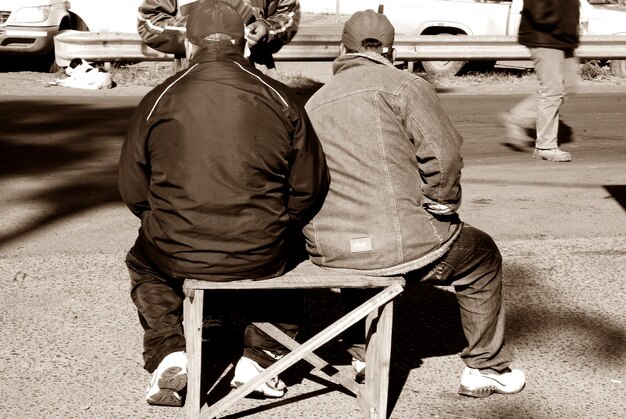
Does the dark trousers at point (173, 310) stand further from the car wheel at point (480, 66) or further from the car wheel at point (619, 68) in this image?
the car wheel at point (619, 68)

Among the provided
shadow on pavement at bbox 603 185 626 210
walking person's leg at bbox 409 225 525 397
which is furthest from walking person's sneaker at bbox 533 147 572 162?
walking person's leg at bbox 409 225 525 397

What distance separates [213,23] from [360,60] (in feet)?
2.17

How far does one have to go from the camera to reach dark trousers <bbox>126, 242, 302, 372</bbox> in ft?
14.5

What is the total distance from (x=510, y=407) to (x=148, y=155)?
194cm

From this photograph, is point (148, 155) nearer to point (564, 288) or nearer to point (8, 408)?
point (8, 408)

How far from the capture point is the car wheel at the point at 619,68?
15.9 metres

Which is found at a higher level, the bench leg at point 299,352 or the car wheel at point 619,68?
the bench leg at point 299,352

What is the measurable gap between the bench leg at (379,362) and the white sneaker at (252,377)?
41cm

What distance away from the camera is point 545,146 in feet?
31.4

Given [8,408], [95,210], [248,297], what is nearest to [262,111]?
[248,297]

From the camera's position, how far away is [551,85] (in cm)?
920

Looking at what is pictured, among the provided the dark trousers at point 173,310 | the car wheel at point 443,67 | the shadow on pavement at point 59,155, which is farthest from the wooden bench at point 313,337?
the car wheel at point 443,67

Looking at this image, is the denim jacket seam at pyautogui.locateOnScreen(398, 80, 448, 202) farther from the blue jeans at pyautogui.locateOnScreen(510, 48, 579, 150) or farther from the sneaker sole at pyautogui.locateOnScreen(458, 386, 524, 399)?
the blue jeans at pyautogui.locateOnScreen(510, 48, 579, 150)

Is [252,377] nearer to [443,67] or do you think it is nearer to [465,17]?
[443,67]
